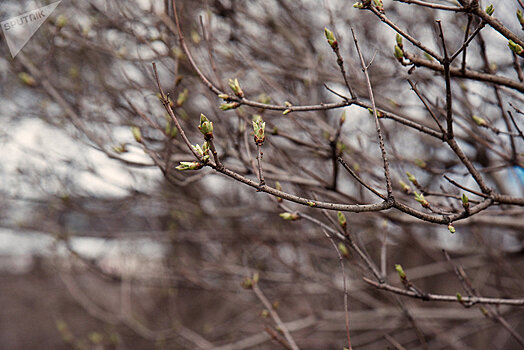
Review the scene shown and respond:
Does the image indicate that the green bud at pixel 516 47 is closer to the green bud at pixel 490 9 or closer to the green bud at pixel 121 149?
the green bud at pixel 490 9

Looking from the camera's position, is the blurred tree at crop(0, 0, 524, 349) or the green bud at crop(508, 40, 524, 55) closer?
the green bud at crop(508, 40, 524, 55)

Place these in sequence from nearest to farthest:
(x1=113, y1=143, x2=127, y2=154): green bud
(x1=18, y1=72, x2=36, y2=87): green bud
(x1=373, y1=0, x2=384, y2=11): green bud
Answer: (x1=373, y1=0, x2=384, y2=11): green bud → (x1=113, y1=143, x2=127, y2=154): green bud → (x1=18, y1=72, x2=36, y2=87): green bud

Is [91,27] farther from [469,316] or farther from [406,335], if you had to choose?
[406,335]

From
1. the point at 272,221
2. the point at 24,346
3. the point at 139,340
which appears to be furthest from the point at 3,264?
the point at 272,221

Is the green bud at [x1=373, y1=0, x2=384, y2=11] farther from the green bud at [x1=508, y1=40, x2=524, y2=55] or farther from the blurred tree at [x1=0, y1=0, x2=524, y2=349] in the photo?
the blurred tree at [x1=0, y1=0, x2=524, y2=349]

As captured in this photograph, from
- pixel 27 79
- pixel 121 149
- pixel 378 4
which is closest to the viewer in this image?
pixel 378 4

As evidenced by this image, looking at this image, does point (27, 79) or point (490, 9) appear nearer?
point (490, 9)

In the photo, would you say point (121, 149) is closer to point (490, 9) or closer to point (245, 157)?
point (245, 157)

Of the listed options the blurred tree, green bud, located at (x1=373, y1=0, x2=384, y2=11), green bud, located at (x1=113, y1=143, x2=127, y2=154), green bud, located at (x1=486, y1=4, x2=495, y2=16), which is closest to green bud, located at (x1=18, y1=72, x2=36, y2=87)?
the blurred tree

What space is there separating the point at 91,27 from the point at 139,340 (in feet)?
13.5

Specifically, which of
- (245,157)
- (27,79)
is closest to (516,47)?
(245,157)

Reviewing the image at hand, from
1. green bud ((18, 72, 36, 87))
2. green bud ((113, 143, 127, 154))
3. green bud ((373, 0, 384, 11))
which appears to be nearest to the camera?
green bud ((373, 0, 384, 11))

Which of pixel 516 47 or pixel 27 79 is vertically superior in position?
pixel 27 79

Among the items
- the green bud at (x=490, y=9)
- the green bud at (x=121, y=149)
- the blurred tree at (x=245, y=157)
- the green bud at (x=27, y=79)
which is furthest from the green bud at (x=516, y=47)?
the green bud at (x=27, y=79)
